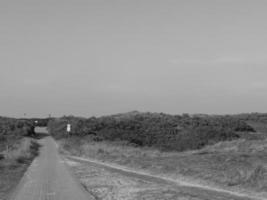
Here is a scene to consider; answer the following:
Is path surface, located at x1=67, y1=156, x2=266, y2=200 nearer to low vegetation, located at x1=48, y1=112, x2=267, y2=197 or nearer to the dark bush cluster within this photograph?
low vegetation, located at x1=48, y1=112, x2=267, y2=197

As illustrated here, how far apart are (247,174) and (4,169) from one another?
1490 centimetres

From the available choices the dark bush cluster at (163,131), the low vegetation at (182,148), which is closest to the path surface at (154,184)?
the low vegetation at (182,148)

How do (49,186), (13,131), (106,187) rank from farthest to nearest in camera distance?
(13,131) < (49,186) < (106,187)

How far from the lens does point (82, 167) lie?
28516 mm

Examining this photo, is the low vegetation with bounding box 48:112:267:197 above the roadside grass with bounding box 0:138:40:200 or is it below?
above

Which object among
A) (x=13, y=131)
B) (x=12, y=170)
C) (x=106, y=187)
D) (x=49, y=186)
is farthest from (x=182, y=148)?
(x=106, y=187)

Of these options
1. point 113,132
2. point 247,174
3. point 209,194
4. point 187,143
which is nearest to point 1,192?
point 209,194

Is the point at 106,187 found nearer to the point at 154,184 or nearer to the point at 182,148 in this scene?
the point at 154,184

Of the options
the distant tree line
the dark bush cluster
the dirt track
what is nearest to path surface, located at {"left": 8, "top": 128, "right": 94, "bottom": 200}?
the dirt track

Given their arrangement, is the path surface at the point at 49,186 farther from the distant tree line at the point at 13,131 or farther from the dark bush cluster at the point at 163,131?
the distant tree line at the point at 13,131

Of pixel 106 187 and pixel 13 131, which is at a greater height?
pixel 13 131

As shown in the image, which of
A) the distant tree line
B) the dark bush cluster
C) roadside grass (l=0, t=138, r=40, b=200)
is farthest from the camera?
the distant tree line

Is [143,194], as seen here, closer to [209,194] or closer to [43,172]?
[209,194]

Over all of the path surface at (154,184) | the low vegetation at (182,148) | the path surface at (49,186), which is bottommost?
the path surface at (49,186)
